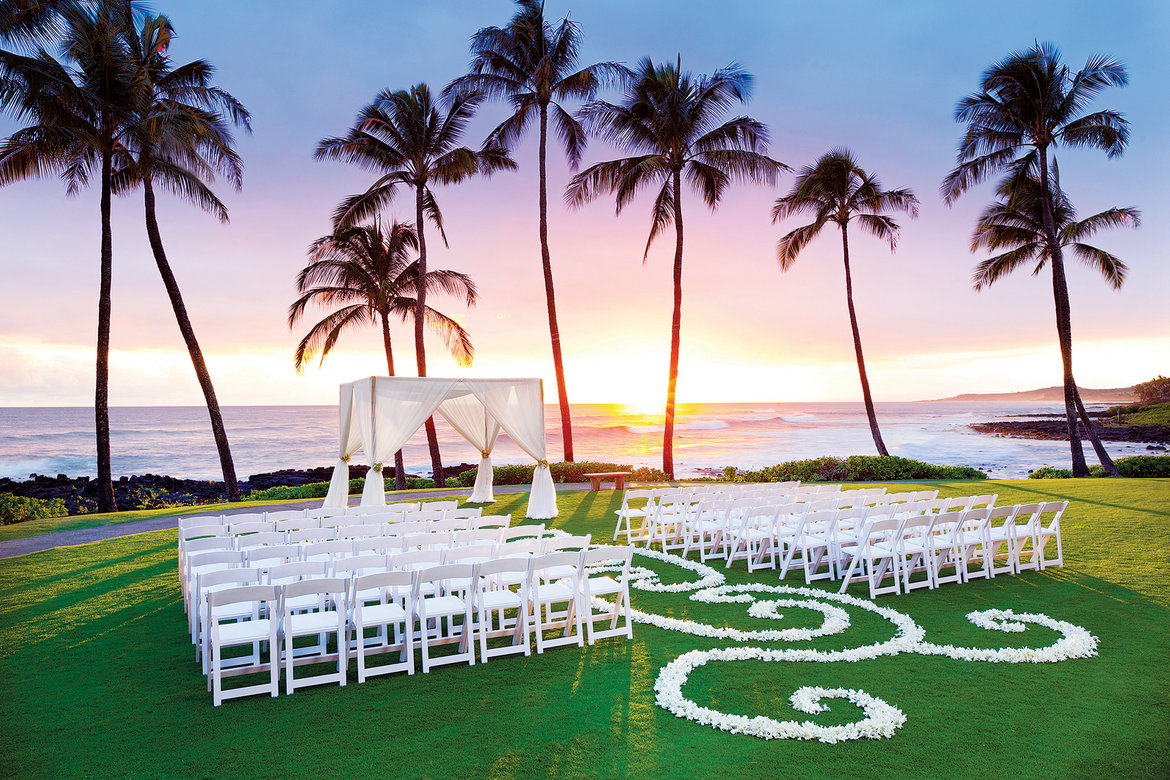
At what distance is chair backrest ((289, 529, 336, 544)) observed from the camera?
23.1 ft

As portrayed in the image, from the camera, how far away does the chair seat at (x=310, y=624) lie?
14.5ft

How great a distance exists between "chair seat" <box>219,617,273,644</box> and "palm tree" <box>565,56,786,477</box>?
15.6 m

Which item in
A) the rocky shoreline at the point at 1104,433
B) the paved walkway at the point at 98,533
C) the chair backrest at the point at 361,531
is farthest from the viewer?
the rocky shoreline at the point at 1104,433

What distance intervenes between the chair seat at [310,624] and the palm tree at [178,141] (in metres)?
13.9

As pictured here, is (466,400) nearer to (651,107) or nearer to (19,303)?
(651,107)

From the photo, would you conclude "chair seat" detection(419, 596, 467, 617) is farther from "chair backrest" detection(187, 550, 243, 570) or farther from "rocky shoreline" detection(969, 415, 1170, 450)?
"rocky shoreline" detection(969, 415, 1170, 450)

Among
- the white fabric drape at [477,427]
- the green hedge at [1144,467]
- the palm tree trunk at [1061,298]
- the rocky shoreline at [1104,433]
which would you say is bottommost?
the rocky shoreline at [1104,433]

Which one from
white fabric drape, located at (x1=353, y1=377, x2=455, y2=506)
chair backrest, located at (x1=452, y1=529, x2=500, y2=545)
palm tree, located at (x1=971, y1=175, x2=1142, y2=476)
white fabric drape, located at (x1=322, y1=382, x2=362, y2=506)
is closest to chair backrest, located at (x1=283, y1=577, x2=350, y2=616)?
chair backrest, located at (x1=452, y1=529, x2=500, y2=545)

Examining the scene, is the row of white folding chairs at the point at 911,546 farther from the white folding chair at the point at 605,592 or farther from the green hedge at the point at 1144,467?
the green hedge at the point at 1144,467

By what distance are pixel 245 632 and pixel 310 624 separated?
1.46ft

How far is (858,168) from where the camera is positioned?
20922 millimetres

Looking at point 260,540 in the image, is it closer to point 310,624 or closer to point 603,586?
point 310,624

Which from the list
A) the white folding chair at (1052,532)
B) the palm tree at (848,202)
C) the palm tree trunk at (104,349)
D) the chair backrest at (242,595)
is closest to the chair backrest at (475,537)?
the chair backrest at (242,595)

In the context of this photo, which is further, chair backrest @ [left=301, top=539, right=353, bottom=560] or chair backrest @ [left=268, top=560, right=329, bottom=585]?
chair backrest @ [left=301, top=539, right=353, bottom=560]
